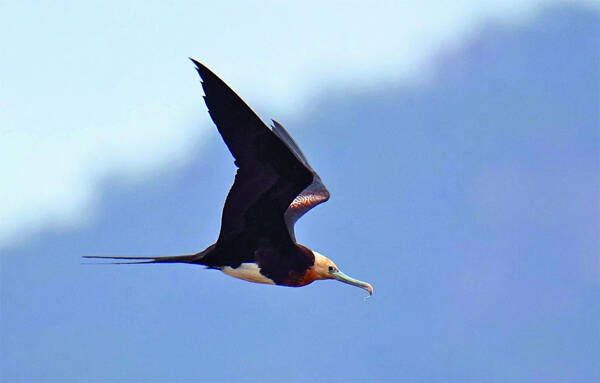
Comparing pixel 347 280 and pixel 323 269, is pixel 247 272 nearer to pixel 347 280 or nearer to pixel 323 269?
pixel 323 269

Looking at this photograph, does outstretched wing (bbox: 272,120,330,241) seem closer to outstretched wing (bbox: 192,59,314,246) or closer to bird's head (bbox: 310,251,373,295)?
bird's head (bbox: 310,251,373,295)

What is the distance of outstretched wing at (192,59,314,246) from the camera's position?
5.47 m

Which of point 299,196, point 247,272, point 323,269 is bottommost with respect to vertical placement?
point 247,272

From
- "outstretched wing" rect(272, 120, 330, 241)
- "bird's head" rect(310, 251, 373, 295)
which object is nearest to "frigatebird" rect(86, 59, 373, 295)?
"bird's head" rect(310, 251, 373, 295)

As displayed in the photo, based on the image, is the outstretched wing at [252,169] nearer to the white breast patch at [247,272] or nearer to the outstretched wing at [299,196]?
the white breast patch at [247,272]

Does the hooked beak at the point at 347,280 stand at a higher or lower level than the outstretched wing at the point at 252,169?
higher

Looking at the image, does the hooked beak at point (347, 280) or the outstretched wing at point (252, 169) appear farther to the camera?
the hooked beak at point (347, 280)

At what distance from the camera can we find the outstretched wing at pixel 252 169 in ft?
17.9

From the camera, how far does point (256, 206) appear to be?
243 inches

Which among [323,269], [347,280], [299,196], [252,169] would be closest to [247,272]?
[323,269]

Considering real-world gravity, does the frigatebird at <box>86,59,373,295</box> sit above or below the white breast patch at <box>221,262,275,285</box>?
above

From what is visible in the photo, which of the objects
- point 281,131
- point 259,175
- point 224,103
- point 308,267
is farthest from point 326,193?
point 224,103

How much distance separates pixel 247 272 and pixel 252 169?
871 mm

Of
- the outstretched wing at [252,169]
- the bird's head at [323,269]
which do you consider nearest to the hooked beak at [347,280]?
the bird's head at [323,269]
